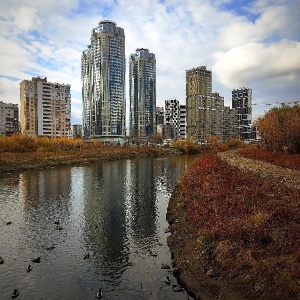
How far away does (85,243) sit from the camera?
23.8 metres

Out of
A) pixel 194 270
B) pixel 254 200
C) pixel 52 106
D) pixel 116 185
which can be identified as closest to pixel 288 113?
pixel 116 185

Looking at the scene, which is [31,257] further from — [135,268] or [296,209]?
[296,209]

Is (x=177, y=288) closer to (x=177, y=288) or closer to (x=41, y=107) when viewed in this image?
(x=177, y=288)

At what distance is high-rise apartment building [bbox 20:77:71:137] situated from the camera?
178875 mm

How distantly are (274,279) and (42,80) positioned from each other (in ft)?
631

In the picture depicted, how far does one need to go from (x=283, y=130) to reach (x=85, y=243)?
161 ft

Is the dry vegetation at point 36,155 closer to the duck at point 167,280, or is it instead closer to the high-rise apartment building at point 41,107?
the duck at point 167,280

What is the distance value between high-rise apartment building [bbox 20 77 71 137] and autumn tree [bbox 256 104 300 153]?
485 feet

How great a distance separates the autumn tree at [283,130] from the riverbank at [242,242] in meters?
31.0

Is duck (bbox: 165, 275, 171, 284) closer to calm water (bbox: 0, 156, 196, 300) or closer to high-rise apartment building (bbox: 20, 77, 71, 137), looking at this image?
calm water (bbox: 0, 156, 196, 300)

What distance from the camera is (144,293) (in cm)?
1625

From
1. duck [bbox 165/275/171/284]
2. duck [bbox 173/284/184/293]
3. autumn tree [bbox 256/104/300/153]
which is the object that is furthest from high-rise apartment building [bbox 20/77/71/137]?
duck [bbox 173/284/184/293]

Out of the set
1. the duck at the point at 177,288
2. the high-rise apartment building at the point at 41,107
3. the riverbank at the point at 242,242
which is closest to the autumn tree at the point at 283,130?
the riverbank at the point at 242,242

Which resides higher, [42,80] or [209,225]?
[42,80]
